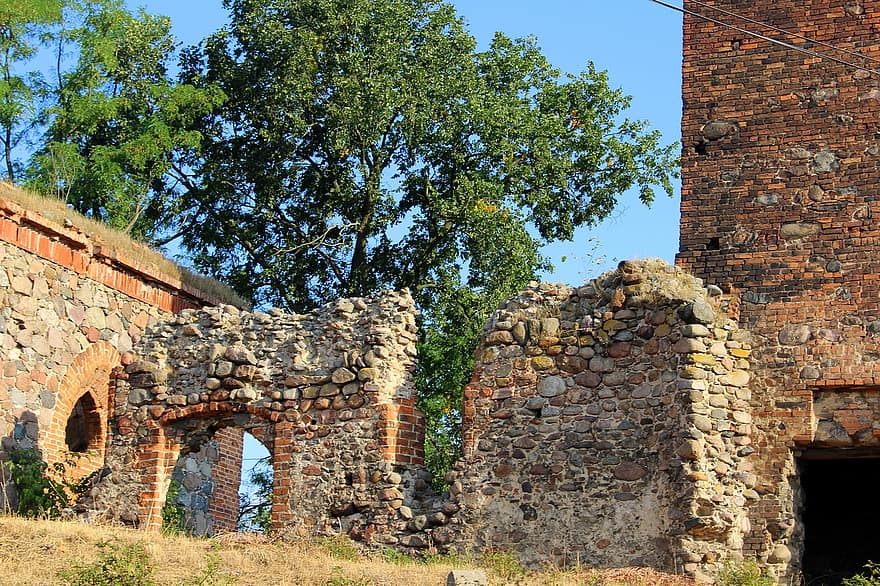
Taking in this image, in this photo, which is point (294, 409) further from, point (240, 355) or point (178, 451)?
point (178, 451)

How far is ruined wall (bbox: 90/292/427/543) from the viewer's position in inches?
551

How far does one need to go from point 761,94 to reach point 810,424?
12.0 feet

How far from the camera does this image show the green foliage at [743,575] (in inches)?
462

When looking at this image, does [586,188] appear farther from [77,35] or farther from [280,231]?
[77,35]

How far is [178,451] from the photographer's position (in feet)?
50.4

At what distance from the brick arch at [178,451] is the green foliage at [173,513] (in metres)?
0.35

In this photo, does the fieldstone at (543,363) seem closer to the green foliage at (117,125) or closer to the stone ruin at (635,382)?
the stone ruin at (635,382)

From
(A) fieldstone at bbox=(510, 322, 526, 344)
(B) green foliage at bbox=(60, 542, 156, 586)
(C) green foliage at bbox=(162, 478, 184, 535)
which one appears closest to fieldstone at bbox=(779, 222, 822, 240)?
(A) fieldstone at bbox=(510, 322, 526, 344)

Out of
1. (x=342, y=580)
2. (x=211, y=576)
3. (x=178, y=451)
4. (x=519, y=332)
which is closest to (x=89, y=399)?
(x=178, y=451)

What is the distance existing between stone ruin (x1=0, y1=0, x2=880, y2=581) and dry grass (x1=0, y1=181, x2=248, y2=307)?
0.36m

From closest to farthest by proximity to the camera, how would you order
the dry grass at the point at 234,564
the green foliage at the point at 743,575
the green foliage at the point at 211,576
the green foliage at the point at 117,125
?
the green foliage at the point at 211,576 → the dry grass at the point at 234,564 → the green foliage at the point at 743,575 → the green foliage at the point at 117,125

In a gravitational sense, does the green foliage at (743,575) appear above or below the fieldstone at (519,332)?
below

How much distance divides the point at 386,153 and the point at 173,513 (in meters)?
8.87

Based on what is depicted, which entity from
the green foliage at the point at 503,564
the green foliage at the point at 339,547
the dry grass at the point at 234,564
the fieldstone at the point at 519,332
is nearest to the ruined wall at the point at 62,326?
the dry grass at the point at 234,564
